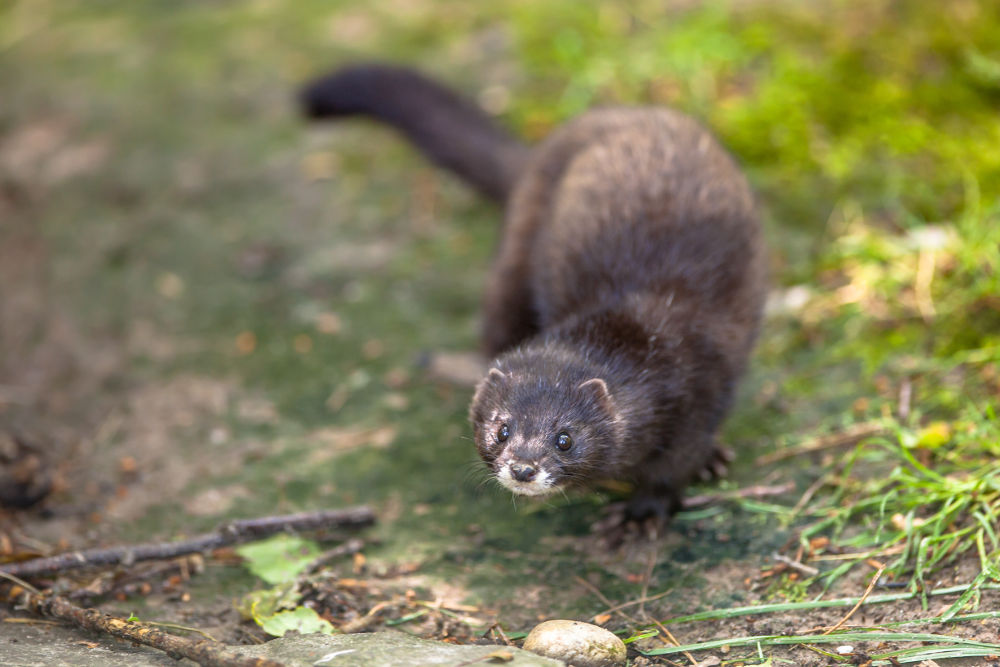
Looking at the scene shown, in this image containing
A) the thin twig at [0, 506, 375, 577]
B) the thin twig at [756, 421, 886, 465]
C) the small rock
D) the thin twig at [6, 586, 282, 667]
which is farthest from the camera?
the thin twig at [756, 421, 886, 465]

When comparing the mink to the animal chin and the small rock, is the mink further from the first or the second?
the small rock

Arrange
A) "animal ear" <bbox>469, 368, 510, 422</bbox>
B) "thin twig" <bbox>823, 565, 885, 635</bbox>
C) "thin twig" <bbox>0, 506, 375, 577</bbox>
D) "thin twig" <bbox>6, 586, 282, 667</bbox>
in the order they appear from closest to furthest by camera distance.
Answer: "thin twig" <bbox>6, 586, 282, 667</bbox>, "thin twig" <bbox>823, 565, 885, 635</bbox>, "thin twig" <bbox>0, 506, 375, 577</bbox>, "animal ear" <bbox>469, 368, 510, 422</bbox>

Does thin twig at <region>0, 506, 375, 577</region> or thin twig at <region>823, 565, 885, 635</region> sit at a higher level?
thin twig at <region>0, 506, 375, 577</region>

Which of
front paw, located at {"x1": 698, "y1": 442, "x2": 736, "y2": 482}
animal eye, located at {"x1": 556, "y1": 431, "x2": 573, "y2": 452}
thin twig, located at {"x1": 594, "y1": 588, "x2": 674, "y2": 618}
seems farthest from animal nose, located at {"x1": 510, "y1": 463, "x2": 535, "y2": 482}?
front paw, located at {"x1": 698, "y1": 442, "x2": 736, "y2": 482}

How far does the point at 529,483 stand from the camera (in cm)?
324

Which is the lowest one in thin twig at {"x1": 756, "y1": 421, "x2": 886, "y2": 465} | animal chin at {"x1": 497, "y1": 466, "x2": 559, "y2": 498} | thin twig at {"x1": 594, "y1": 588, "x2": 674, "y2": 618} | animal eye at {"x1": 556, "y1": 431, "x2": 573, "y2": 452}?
thin twig at {"x1": 594, "y1": 588, "x2": 674, "y2": 618}

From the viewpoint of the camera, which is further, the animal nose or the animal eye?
the animal eye

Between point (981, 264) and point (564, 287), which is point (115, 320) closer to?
point (564, 287)

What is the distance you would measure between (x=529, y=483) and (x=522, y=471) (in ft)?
0.20

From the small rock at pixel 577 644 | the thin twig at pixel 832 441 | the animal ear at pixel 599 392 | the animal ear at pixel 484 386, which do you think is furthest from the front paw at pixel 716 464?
the small rock at pixel 577 644

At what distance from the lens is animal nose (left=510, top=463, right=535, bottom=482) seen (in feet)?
10.5

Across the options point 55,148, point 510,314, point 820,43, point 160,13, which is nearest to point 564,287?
point 510,314

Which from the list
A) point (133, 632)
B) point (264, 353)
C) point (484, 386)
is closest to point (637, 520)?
point (484, 386)

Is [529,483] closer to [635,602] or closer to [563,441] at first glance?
[563,441]
